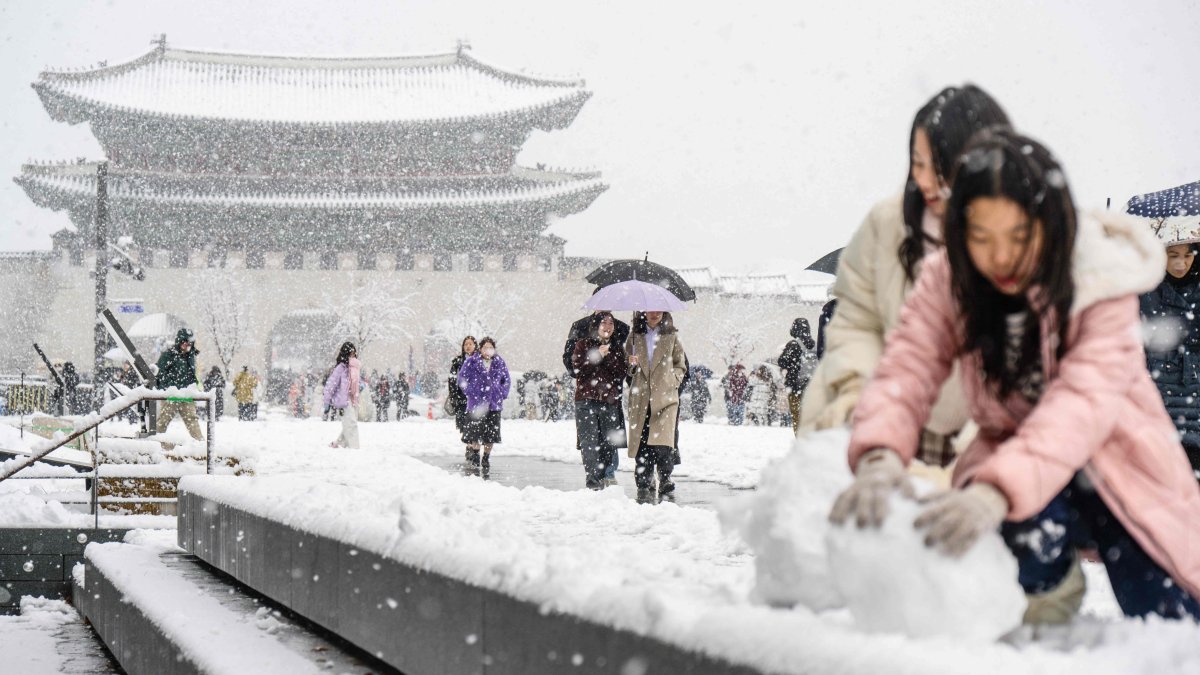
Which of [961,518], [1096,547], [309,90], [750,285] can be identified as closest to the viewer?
[961,518]

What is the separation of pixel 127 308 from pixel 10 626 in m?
14.1

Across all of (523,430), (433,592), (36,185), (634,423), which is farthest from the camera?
(36,185)

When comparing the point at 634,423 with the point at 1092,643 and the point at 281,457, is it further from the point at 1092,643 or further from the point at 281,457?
the point at 1092,643

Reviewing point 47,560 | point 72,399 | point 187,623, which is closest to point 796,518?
point 187,623

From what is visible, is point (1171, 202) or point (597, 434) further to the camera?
point (597, 434)

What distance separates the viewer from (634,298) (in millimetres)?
10609

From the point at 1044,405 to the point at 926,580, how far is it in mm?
291

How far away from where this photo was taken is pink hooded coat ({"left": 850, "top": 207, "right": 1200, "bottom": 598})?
1.64 m

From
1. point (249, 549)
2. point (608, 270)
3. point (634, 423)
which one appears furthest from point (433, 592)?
point (608, 270)

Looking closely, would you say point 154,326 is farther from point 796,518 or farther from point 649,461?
point 796,518

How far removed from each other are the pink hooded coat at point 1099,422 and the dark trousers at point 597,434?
7372mm

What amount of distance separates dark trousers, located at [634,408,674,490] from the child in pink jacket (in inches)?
268

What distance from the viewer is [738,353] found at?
5084cm

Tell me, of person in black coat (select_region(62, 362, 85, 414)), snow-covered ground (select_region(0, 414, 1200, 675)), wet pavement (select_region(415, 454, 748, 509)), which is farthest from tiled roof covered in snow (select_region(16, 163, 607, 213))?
snow-covered ground (select_region(0, 414, 1200, 675))
